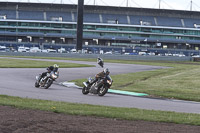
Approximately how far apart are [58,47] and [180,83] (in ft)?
299

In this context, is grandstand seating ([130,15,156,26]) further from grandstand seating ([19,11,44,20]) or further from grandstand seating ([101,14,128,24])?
grandstand seating ([19,11,44,20])

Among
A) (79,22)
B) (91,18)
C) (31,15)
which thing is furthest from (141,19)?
(79,22)

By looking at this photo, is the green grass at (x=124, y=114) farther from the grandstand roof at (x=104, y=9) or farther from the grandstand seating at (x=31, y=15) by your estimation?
the grandstand roof at (x=104, y=9)

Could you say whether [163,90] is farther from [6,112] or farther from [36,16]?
[36,16]

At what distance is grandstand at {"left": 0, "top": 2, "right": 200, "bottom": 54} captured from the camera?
12119 cm

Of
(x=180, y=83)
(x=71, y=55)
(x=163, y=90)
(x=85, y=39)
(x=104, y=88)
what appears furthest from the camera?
(x=85, y=39)

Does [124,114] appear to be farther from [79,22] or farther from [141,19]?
[141,19]

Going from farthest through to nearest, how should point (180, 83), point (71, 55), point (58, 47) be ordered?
point (58, 47) → point (71, 55) → point (180, 83)

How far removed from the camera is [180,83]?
90.2 feet

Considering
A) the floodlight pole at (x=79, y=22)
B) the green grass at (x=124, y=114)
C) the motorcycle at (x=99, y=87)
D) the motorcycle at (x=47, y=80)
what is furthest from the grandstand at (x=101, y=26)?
the green grass at (x=124, y=114)

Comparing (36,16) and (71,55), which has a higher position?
(36,16)

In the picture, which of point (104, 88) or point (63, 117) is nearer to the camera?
point (63, 117)

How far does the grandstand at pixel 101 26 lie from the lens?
121 metres

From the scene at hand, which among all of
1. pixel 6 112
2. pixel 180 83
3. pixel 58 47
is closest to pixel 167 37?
pixel 58 47
